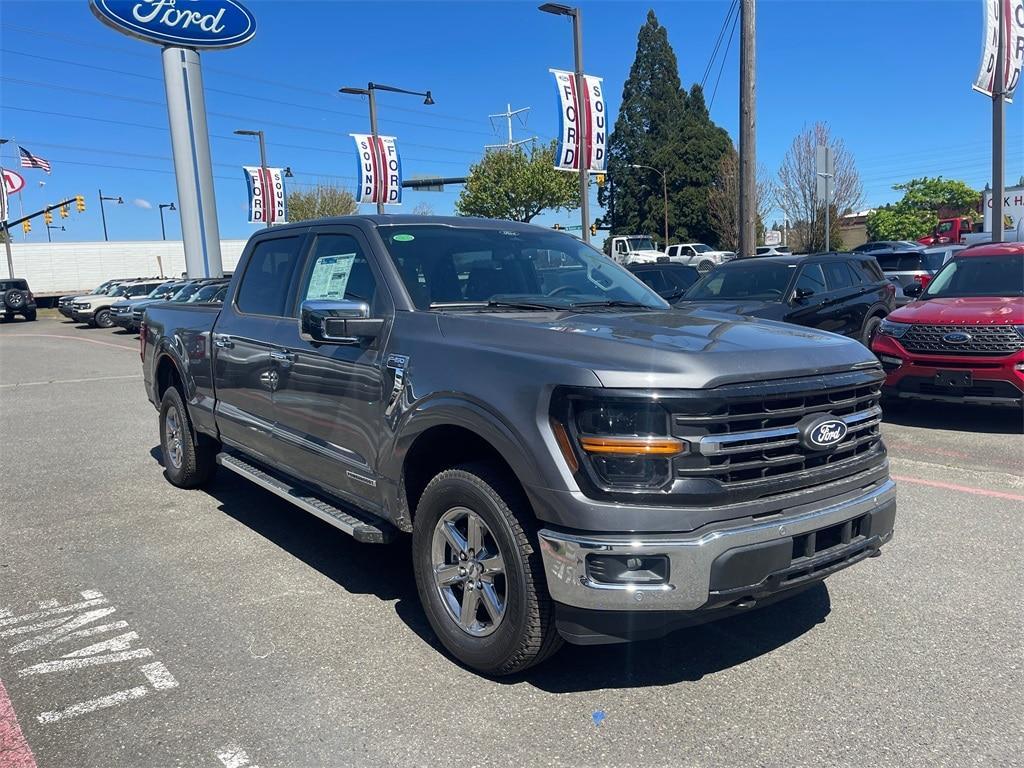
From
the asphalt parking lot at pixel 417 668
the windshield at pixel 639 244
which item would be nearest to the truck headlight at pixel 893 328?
the asphalt parking lot at pixel 417 668

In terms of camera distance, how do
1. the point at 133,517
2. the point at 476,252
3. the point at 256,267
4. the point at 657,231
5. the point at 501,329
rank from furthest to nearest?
1. the point at 657,231
2. the point at 133,517
3. the point at 256,267
4. the point at 476,252
5. the point at 501,329

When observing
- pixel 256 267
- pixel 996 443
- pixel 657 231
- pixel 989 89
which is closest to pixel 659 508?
pixel 256 267

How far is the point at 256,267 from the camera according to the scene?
532 centimetres

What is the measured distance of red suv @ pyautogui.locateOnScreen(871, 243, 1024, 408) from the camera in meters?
7.55

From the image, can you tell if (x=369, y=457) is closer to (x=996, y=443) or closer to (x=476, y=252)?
(x=476, y=252)

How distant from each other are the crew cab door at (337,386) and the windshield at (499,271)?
0.20 meters

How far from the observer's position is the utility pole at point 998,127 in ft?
48.9

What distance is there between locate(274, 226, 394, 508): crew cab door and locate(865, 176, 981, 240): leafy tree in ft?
249

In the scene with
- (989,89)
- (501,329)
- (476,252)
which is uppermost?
(989,89)

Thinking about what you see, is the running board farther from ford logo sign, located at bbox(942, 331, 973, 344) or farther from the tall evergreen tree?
the tall evergreen tree

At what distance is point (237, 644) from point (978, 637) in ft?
10.9

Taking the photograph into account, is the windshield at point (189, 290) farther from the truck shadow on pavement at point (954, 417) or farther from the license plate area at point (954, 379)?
the license plate area at point (954, 379)

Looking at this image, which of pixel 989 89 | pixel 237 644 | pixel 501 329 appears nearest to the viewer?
pixel 501 329

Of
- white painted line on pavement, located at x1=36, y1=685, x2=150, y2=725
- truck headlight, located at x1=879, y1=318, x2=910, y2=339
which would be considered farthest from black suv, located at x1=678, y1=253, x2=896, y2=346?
white painted line on pavement, located at x1=36, y1=685, x2=150, y2=725
